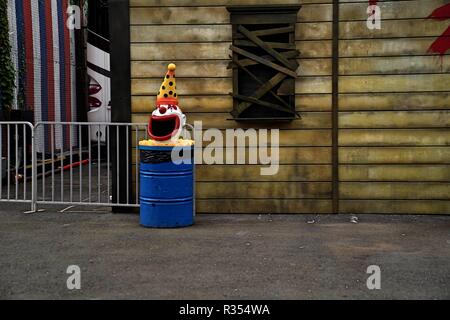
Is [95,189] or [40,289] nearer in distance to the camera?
[40,289]

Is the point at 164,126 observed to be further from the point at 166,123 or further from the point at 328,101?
the point at 328,101

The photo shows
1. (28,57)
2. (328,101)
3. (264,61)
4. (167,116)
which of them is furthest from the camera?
(28,57)

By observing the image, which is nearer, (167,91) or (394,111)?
(167,91)

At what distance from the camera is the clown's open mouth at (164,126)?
767 centimetres

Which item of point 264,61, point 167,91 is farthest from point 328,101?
point 167,91

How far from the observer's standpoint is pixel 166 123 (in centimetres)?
767

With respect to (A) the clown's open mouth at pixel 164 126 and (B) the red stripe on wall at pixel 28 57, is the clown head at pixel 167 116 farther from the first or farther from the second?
(B) the red stripe on wall at pixel 28 57

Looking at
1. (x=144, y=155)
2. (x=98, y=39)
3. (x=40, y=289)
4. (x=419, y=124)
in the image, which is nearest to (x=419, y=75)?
(x=419, y=124)

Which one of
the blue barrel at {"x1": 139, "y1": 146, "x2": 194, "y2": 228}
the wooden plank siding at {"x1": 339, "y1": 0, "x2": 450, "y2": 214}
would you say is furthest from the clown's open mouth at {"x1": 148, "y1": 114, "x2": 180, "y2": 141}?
the wooden plank siding at {"x1": 339, "y1": 0, "x2": 450, "y2": 214}

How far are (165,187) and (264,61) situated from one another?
223cm

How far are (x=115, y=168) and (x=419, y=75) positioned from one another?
4.40 metres

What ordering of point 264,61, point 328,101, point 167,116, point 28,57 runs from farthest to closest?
1. point 28,57
2. point 328,101
3. point 264,61
4. point 167,116

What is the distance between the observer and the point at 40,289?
502cm

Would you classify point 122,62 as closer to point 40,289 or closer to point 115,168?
point 115,168
